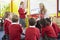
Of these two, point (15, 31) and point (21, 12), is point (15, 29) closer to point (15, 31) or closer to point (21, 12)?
point (15, 31)

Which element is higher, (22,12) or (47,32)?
(22,12)

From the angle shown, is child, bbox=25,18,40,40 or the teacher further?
the teacher

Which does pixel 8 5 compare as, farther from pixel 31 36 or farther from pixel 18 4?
pixel 31 36

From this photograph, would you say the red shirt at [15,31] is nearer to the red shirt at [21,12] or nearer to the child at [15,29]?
the child at [15,29]

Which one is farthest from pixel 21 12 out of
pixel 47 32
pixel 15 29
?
pixel 47 32

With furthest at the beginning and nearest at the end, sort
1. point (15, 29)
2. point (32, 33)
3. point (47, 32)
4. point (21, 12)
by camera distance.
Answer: point (21, 12) → point (15, 29) → point (47, 32) → point (32, 33)

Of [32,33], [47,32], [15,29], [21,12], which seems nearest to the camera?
[32,33]

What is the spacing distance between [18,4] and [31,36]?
468cm

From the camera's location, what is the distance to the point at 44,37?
4441mm

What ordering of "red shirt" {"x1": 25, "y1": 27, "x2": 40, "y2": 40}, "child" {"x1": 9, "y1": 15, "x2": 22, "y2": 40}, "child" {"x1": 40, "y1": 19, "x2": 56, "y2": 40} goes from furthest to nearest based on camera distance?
"child" {"x1": 9, "y1": 15, "x2": 22, "y2": 40}
"child" {"x1": 40, "y1": 19, "x2": 56, "y2": 40}
"red shirt" {"x1": 25, "y1": 27, "x2": 40, "y2": 40}

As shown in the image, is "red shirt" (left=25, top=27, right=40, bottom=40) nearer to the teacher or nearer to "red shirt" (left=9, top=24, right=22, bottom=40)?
"red shirt" (left=9, top=24, right=22, bottom=40)

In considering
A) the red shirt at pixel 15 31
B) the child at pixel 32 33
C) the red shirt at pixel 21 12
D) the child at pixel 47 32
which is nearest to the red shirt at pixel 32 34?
the child at pixel 32 33

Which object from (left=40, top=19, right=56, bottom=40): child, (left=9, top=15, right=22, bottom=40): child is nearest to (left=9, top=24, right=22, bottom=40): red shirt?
(left=9, top=15, right=22, bottom=40): child

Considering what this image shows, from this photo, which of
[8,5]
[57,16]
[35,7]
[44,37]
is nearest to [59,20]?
[57,16]
